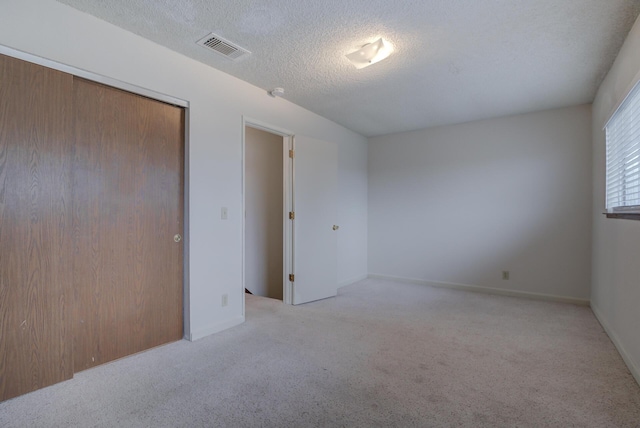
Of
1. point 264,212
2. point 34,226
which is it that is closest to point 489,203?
point 264,212

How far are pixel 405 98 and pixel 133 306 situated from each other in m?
3.35

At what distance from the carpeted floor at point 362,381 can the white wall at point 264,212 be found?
5.09ft

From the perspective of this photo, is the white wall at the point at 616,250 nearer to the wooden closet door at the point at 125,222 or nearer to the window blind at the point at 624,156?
the window blind at the point at 624,156

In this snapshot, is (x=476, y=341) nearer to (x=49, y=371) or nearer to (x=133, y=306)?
(x=133, y=306)

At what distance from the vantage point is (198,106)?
2.68m

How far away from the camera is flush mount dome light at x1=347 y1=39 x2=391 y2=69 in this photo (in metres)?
2.32

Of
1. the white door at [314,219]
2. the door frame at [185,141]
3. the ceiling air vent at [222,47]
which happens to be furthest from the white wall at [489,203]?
the door frame at [185,141]

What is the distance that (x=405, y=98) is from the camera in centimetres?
348

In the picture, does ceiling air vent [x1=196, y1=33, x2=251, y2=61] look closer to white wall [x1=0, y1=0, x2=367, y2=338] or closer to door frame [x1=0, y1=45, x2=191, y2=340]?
white wall [x1=0, y1=0, x2=367, y2=338]

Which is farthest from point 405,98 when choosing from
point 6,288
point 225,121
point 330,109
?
point 6,288

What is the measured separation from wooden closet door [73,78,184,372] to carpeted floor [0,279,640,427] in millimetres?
235

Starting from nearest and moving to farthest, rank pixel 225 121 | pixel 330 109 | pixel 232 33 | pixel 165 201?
pixel 232 33
pixel 165 201
pixel 225 121
pixel 330 109

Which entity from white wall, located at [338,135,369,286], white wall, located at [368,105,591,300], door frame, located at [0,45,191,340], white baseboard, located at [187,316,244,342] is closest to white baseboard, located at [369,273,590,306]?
white wall, located at [368,105,591,300]

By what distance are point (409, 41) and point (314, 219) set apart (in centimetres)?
224
